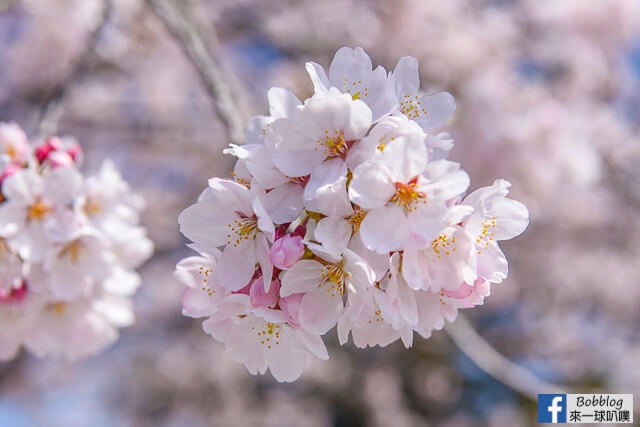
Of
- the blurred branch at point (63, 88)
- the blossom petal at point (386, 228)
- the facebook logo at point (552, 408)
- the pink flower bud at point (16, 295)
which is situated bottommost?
the facebook logo at point (552, 408)

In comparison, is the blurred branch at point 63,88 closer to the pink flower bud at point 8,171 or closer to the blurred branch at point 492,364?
the pink flower bud at point 8,171

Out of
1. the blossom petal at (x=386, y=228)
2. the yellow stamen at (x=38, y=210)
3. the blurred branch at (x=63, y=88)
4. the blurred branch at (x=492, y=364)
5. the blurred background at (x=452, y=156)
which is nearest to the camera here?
the blossom petal at (x=386, y=228)

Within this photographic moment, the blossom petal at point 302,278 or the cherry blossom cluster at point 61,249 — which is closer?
the blossom petal at point 302,278

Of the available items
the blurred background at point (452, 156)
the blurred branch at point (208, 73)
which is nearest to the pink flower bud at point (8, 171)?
the blurred branch at point (208, 73)

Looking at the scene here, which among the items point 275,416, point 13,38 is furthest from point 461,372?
point 13,38

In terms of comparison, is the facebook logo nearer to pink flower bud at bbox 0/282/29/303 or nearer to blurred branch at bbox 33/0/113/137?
pink flower bud at bbox 0/282/29/303
